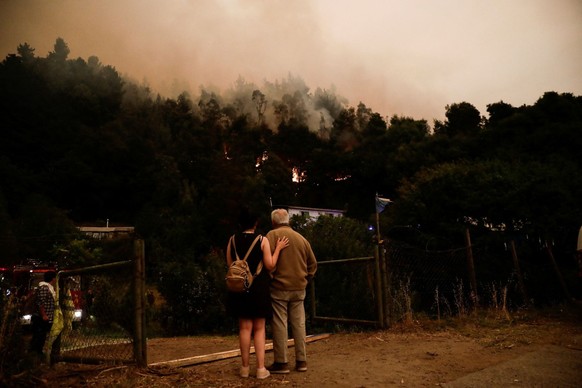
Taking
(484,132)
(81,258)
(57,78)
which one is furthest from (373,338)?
(57,78)

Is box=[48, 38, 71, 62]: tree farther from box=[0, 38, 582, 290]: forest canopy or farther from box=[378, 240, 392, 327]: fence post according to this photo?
box=[378, 240, 392, 327]: fence post

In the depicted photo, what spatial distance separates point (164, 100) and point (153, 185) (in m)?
20.4

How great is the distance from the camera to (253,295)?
4688 millimetres

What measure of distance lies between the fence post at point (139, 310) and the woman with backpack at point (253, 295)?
1032mm

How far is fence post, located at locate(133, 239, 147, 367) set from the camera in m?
4.98

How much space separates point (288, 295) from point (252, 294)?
50cm

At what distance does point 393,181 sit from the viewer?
3975cm

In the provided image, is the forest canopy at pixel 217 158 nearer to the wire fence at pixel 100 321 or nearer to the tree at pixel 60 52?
the tree at pixel 60 52

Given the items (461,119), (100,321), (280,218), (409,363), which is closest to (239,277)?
(280,218)

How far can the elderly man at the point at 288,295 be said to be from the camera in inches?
195

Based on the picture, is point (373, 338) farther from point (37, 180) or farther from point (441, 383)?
point (37, 180)

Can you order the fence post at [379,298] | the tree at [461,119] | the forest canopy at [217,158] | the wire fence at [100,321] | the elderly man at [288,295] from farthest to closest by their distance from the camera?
1. the tree at [461,119]
2. the forest canopy at [217,158]
3. the fence post at [379,298]
4. the wire fence at [100,321]
5. the elderly man at [288,295]

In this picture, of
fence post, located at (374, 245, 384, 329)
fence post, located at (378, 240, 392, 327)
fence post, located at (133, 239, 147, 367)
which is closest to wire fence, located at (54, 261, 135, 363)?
fence post, located at (133, 239, 147, 367)

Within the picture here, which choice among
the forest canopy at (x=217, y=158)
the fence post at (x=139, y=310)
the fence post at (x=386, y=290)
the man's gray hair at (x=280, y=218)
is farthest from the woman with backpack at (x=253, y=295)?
the forest canopy at (x=217, y=158)
